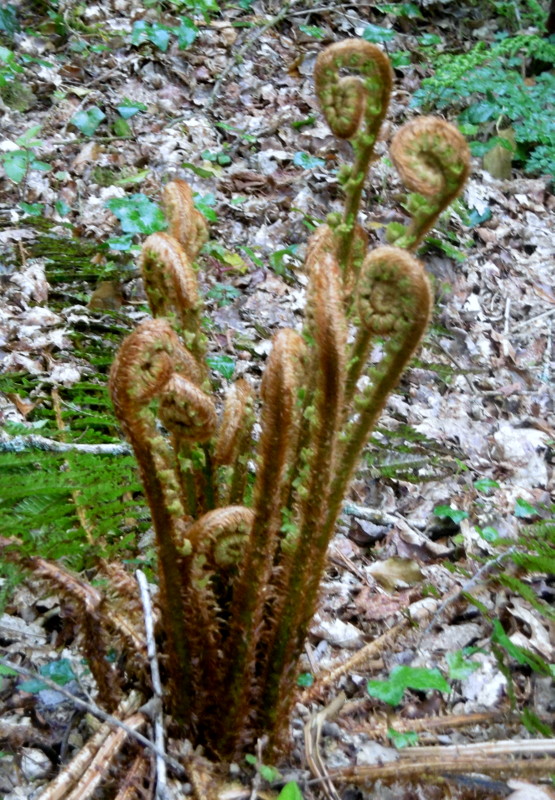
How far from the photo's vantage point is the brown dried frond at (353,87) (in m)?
1.13

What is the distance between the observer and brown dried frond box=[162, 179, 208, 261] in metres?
1.39

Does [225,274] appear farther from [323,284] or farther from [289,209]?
[323,284]

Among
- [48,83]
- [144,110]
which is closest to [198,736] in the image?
[144,110]

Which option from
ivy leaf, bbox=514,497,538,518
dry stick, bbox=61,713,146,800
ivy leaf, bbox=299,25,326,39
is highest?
ivy leaf, bbox=299,25,326,39

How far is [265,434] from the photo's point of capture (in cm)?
108

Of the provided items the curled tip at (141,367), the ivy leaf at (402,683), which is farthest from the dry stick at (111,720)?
the curled tip at (141,367)

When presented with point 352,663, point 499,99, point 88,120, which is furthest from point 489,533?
point 499,99

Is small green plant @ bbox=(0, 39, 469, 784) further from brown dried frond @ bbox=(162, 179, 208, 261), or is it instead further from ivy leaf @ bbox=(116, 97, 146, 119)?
ivy leaf @ bbox=(116, 97, 146, 119)

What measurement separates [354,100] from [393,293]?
40cm

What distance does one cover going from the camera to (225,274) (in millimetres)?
3711

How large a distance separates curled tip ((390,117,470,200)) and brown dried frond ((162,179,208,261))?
0.48 m

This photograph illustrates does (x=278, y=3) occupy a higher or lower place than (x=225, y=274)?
higher

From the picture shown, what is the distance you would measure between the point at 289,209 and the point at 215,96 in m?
1.50

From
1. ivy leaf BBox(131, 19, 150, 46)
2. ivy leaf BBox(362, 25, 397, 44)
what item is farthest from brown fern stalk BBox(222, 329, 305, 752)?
ivy leaf BBox(362, 25, 397, 44)
